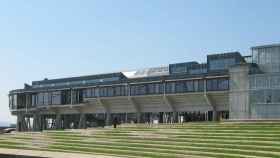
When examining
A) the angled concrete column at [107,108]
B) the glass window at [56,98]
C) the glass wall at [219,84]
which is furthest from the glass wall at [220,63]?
the glass window at [56,98]

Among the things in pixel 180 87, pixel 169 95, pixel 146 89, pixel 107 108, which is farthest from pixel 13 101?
pixel 180 87

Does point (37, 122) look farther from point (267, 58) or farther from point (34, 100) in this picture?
point (267, 58)

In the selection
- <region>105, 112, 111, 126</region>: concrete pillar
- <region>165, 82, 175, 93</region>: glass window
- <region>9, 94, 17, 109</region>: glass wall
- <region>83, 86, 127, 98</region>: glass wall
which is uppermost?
<region>165, 82, 175, 93</region>: glass window

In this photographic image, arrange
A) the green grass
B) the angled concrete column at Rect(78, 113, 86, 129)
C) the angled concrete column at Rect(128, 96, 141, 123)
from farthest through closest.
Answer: the angled concrete column at Rect(78, 113, 86, 129) → the angled concrete column at Rect(128, 96, 141, 123) → the green grass

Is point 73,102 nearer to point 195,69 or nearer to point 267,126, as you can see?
point 195,69

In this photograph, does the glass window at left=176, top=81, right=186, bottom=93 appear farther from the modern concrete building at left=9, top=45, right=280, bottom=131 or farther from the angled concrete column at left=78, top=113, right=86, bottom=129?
the angled concrete column at left=78, top=113, right=86, bottom=129

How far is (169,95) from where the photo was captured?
95875 millimetres

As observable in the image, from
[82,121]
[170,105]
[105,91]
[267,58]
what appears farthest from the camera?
[82,121]

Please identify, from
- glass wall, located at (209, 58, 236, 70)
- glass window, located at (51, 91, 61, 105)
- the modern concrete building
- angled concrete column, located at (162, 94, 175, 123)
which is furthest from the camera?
glass window, located at (51, 91, 61, 105)

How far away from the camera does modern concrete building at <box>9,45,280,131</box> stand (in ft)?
195

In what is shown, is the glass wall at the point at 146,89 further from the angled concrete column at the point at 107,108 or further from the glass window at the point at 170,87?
the angled concrete column at the point at 107,108

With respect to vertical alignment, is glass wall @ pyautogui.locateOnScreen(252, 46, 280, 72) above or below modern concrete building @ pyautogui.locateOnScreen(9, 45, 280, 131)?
above

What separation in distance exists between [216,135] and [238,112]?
25.3 m

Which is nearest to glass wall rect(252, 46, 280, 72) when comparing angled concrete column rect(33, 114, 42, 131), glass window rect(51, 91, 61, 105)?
glass window rect(51, 91, 61, 105)
